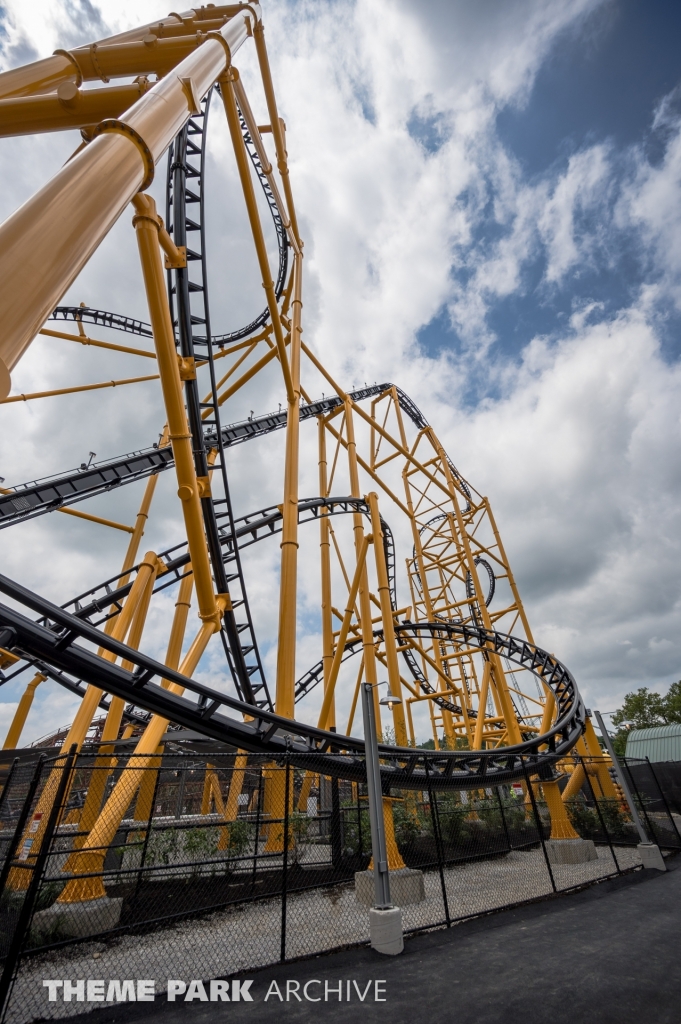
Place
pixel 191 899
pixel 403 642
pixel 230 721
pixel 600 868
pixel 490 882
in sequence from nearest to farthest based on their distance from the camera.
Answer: pixel 230 721
pixel 191 899
pixel 490 882
pixel 600 868
pixel 403 642

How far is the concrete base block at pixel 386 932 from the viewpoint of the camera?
14.3 ft

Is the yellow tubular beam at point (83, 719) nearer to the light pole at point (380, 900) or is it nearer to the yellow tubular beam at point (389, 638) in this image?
the light pole at point (380, 900)

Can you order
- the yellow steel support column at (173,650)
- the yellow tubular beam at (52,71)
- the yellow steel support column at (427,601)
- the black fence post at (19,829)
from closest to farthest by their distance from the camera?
1. the yellow tubular beam at (52,71)
2. the black fence post at (19,829)
3. the yellow steel support column at (173,650)
4. the yellow steel support column at (427,601)

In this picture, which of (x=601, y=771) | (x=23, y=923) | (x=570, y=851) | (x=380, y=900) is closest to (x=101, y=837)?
(x=23, y=923)

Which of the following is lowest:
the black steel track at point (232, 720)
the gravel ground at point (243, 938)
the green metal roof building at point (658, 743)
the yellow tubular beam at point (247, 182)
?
the gravel ground at point (243, 938)

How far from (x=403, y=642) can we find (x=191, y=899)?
10657 mm

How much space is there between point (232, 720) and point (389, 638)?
4060 mm

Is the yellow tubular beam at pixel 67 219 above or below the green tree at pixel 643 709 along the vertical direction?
below

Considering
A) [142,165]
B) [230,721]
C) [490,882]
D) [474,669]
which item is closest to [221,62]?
[142,165]

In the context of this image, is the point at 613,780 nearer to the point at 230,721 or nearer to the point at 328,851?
the point at 328,851

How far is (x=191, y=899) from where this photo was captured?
248 inches

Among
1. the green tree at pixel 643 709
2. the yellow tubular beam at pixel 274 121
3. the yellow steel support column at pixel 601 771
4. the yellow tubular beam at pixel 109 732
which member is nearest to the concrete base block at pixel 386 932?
the yellow tubular beam at pixel 109 732

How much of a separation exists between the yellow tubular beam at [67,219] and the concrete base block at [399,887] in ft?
24.1

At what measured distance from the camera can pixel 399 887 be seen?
646cm
